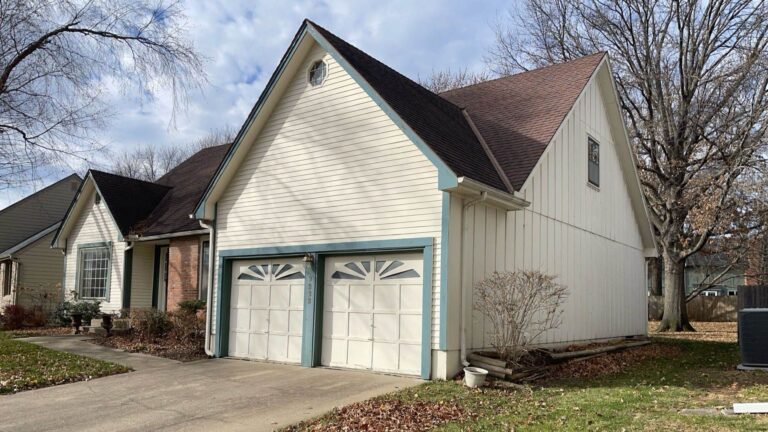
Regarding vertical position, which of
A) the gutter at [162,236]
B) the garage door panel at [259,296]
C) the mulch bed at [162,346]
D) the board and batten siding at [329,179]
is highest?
the board and batten siding at [329,179]

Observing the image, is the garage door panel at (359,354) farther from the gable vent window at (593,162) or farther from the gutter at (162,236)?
the gable vent window at (593,162)

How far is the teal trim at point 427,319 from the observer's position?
10.7 metres

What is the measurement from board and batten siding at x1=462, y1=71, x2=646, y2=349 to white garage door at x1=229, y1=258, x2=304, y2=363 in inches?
157

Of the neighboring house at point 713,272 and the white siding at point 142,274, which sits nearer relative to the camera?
the white siding at point 142,274

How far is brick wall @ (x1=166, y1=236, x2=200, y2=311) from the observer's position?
18.5 metres

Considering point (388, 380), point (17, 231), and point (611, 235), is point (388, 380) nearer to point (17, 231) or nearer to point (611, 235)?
point (611, 235)

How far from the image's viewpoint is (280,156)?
13.8m

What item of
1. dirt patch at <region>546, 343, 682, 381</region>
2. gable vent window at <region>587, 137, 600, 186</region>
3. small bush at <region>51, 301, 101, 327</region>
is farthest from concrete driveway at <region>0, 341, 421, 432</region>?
small bush at <region>51, 301, 101, 327</region>

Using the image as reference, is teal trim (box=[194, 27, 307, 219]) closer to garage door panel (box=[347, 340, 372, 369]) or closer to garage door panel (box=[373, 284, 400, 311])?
garage door panel (box=[373, 284, 400, 311])

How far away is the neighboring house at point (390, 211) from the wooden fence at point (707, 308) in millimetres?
19055

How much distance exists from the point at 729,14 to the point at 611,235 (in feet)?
41.6

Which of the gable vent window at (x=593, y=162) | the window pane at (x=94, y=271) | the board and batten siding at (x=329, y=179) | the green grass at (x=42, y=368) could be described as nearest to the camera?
the green grass at (x=42, y=368)

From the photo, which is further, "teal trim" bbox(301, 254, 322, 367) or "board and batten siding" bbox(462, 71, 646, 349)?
"teal trim" bbox(301, 254, 322, 367)

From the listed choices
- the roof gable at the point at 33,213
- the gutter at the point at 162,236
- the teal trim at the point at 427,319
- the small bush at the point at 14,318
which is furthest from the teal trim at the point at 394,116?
the roof gable at the point at 33,213
